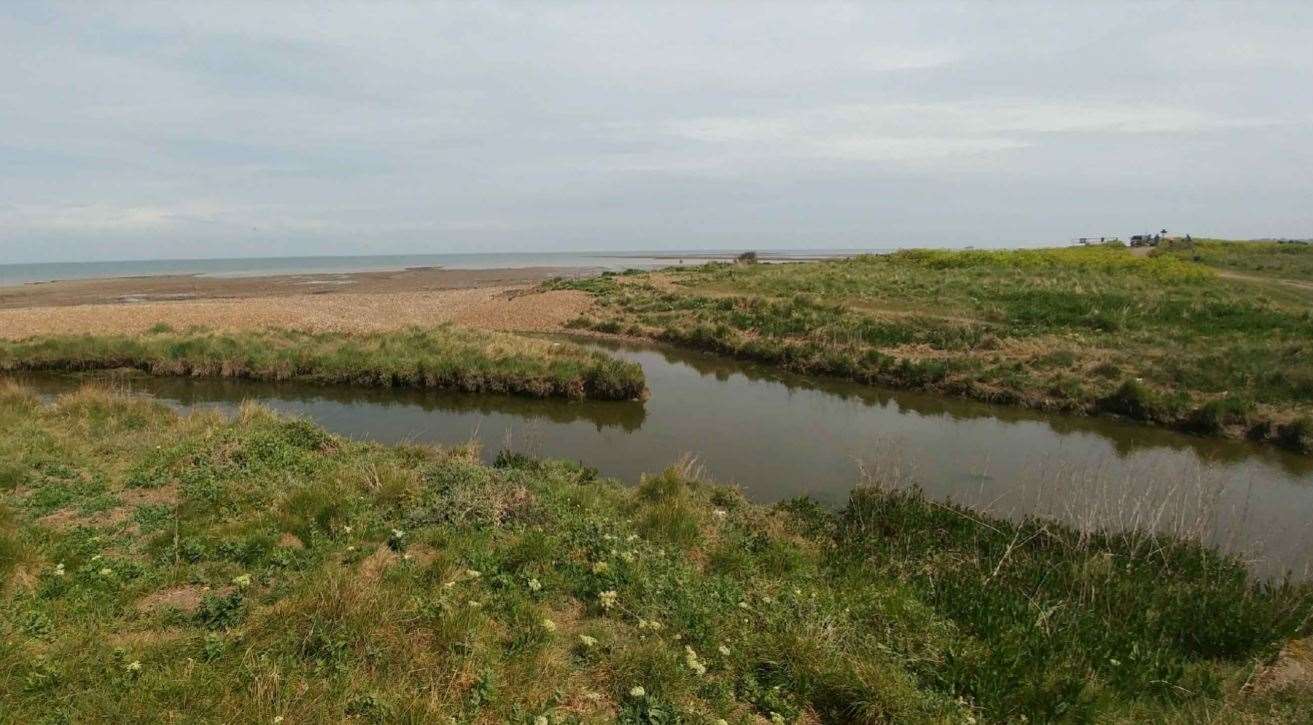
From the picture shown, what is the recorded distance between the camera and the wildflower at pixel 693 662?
5121 millimetres

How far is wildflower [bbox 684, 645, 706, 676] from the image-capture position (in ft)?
16.8

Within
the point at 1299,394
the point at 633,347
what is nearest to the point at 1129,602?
the point at 1299,394

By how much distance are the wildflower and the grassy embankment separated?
1707 centimetres

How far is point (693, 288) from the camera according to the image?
41.8m

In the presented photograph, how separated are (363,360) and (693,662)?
1878 centimetres

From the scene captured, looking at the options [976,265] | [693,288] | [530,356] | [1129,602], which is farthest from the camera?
[976,265]

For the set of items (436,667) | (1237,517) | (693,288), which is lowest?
(1237,517)

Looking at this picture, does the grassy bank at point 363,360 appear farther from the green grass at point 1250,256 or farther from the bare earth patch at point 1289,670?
the green grass at point 1250,256

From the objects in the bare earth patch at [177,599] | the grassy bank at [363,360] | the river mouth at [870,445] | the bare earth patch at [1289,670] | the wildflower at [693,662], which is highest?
the grassy bank at [363,360]

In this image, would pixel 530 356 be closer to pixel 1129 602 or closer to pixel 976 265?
pixel 1129 602

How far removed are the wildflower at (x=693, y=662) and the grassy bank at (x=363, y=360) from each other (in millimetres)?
13940

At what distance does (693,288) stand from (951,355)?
838 inches

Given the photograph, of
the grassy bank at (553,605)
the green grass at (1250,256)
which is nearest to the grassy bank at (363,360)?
the grassy bank at (553,605)

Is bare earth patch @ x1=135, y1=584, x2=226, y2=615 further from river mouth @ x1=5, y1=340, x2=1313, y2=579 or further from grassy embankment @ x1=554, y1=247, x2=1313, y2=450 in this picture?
grassy embankment @ x1=554, y1=247, x2=1313, y2=450
